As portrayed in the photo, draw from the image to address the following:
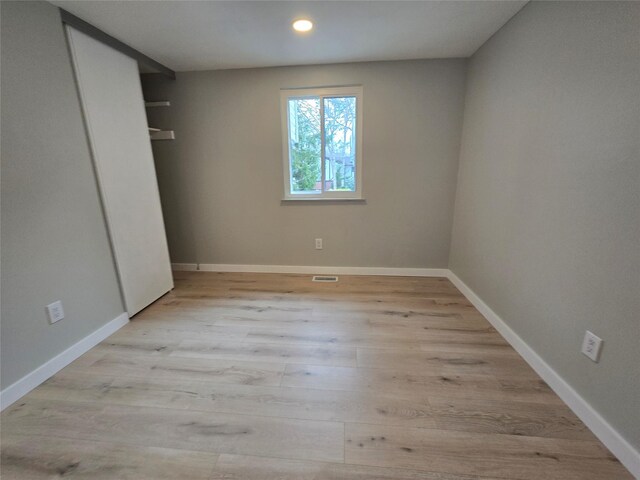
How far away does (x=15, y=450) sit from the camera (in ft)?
3.80

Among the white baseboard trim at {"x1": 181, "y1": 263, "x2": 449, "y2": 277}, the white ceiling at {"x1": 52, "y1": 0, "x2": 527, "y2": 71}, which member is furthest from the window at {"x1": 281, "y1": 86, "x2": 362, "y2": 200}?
the white baseboard trim at {"x1": 181, "y1": 263, "x2": 449, "y2": 277}

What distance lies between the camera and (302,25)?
1.91 meters

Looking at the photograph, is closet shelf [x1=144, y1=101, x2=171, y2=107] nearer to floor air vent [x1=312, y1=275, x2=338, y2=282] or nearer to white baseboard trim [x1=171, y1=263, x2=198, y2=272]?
white baseboard trim [x1=171, y1=263, x2=198, y2=272]

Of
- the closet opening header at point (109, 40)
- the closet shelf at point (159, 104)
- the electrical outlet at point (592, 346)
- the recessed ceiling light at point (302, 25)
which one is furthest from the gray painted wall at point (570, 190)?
the closet shelf at point (159, 104)

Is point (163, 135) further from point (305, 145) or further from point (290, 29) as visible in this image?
point (290, 29)

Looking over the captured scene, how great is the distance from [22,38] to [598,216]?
3.12m

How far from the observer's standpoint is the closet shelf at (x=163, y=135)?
9.29ft

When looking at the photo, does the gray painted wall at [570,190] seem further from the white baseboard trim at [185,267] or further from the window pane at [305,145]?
the white baseboard trim at [185,267]

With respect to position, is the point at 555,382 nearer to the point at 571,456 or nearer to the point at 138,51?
the point at 571,456

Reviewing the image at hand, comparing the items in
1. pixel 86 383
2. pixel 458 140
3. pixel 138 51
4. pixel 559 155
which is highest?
pixel 138 51

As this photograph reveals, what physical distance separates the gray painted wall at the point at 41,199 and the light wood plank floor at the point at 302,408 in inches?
11.6

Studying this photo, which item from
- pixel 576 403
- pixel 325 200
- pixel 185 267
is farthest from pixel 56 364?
pixel 576 403

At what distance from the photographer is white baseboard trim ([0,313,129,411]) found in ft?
4.60

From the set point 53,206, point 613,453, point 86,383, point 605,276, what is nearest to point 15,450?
point 86,383
